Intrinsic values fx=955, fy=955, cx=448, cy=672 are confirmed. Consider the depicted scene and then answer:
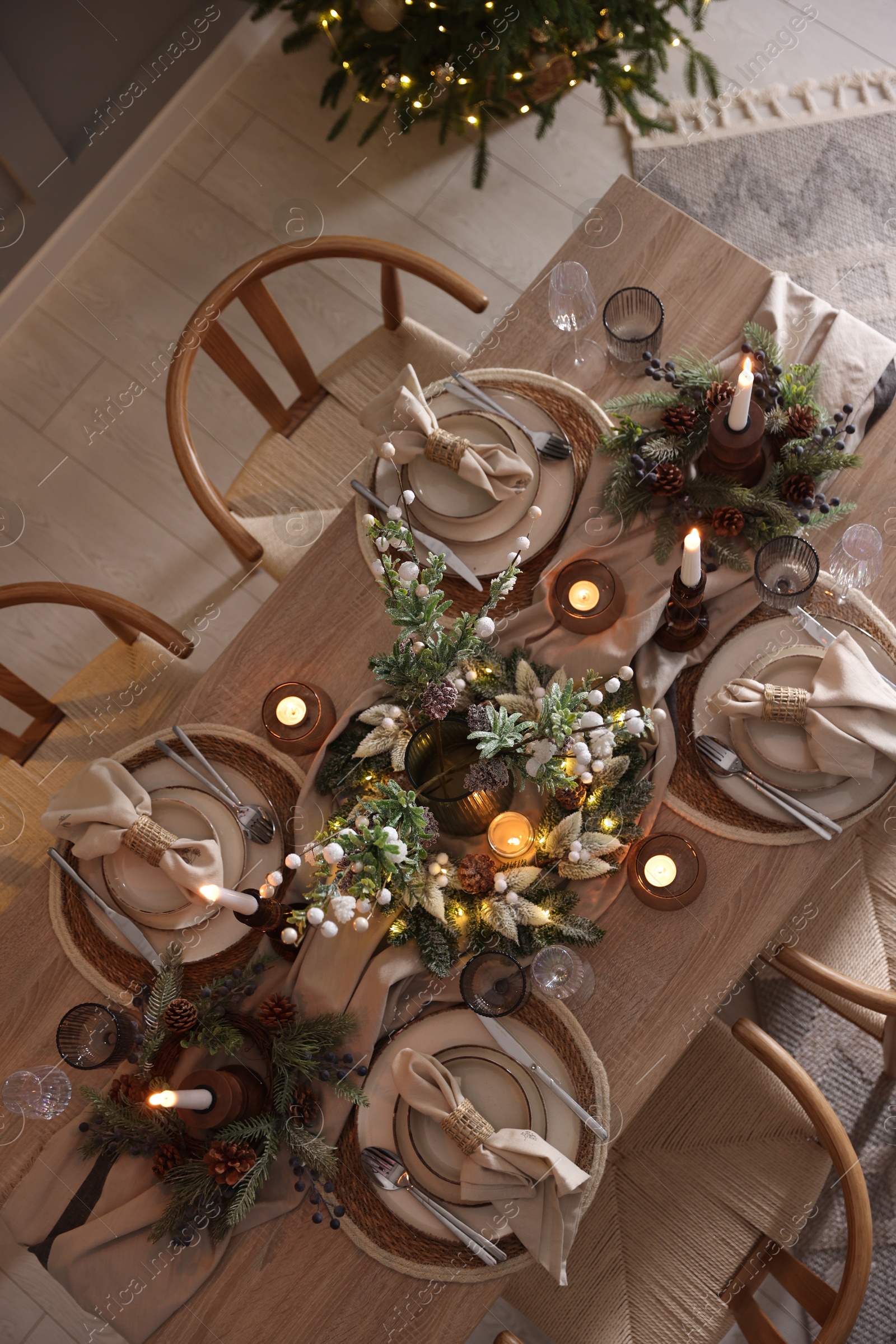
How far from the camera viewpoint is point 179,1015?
1.33 m

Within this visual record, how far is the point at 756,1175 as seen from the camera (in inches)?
63.2

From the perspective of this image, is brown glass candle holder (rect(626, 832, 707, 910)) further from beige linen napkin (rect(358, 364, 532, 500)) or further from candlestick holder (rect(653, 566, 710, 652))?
beige linen napkin (rect(358, 364, 532, 500))

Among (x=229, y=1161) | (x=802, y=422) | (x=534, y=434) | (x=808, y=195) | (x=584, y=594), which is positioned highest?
(x=808, y=195)

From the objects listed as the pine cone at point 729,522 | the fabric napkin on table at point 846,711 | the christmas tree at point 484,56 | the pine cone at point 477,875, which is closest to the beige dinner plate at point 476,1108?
the pine cone at point 477,875

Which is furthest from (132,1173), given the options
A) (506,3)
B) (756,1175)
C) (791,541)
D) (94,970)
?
(506,3)

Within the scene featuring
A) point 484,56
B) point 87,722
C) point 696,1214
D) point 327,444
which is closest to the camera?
point 696,1214

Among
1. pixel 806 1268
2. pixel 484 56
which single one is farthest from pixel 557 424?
pixel 806 1268

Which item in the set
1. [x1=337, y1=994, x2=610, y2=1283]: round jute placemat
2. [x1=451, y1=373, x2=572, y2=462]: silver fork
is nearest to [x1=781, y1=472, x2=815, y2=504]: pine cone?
[x1=451, y1=373, x2=572, y2=462]: silver fork

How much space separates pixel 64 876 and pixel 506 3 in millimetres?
2007

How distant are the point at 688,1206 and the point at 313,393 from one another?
1.70 meters

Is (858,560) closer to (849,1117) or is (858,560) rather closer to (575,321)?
(575,321)

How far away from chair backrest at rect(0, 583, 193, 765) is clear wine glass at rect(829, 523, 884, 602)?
1128mm

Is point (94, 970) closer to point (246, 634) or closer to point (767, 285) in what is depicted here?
point (246, 634)

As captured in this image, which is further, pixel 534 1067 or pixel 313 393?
pixel 313 393
